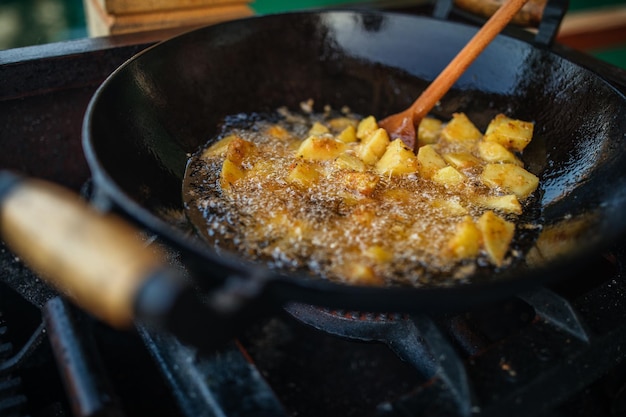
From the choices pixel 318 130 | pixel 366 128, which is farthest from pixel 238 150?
pixel 366 128

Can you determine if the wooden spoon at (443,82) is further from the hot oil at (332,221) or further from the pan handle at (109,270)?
the pan handle at (109,270)

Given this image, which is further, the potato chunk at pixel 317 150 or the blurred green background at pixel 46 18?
the blurred green background at pixel 46 18

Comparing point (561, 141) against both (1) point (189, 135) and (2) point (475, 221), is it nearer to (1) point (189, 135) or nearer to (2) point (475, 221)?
(2) point (475, 221)

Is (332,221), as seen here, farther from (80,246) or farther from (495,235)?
(80,246)

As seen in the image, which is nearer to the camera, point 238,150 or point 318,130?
point 238,150

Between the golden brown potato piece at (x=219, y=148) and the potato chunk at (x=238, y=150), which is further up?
the potato chunk at (x=238, y=150)

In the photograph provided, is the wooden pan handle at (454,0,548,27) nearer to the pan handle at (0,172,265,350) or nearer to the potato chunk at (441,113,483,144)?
the potato chunk at (441,113,483,144)

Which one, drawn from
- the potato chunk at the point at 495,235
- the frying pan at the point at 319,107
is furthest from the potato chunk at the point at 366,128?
the potato chunk at the point at 495,235
